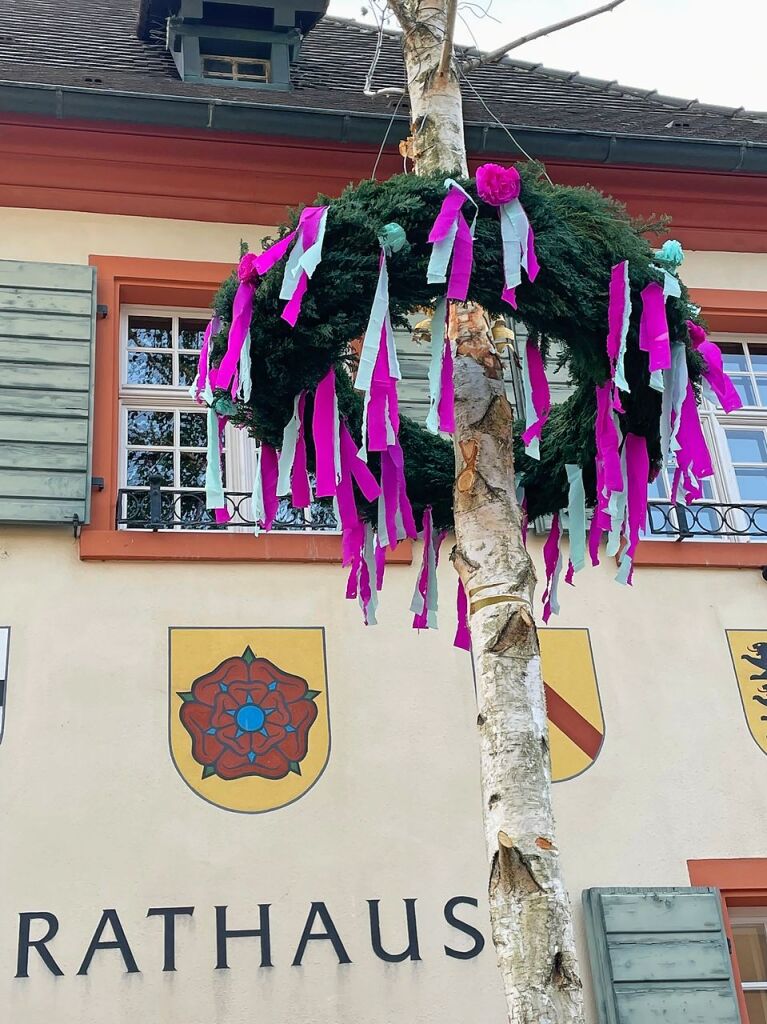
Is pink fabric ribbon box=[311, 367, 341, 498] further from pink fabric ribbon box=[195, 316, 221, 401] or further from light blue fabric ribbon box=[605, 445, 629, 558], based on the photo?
light blue fabric ribbon box=[605, 445, 629, 558]

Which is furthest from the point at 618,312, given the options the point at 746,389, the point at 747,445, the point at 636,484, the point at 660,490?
the point at 746,389

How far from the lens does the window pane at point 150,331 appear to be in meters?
6.80

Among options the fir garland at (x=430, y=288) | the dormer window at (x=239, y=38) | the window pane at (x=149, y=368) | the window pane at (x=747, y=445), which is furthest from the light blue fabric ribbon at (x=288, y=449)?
Answer: the dormer window at (x=239, y=38)

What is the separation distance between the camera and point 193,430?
258 inches

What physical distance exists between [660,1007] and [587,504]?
6.00 feet

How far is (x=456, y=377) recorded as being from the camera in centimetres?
398

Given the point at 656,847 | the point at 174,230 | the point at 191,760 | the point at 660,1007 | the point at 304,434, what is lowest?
the point at 660,1007

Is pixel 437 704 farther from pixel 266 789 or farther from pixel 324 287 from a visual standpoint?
pixel 324 287

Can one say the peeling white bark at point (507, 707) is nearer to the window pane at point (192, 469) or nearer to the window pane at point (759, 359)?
the window pane at point (192, 469)

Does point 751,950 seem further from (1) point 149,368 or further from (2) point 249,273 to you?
(1) point 149,368

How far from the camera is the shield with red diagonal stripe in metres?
5.77

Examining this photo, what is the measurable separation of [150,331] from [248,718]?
2106 millimetres

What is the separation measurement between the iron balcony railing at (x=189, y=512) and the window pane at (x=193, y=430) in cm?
32

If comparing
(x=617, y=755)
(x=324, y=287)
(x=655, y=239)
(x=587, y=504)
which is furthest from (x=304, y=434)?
(x=655, y=239)
